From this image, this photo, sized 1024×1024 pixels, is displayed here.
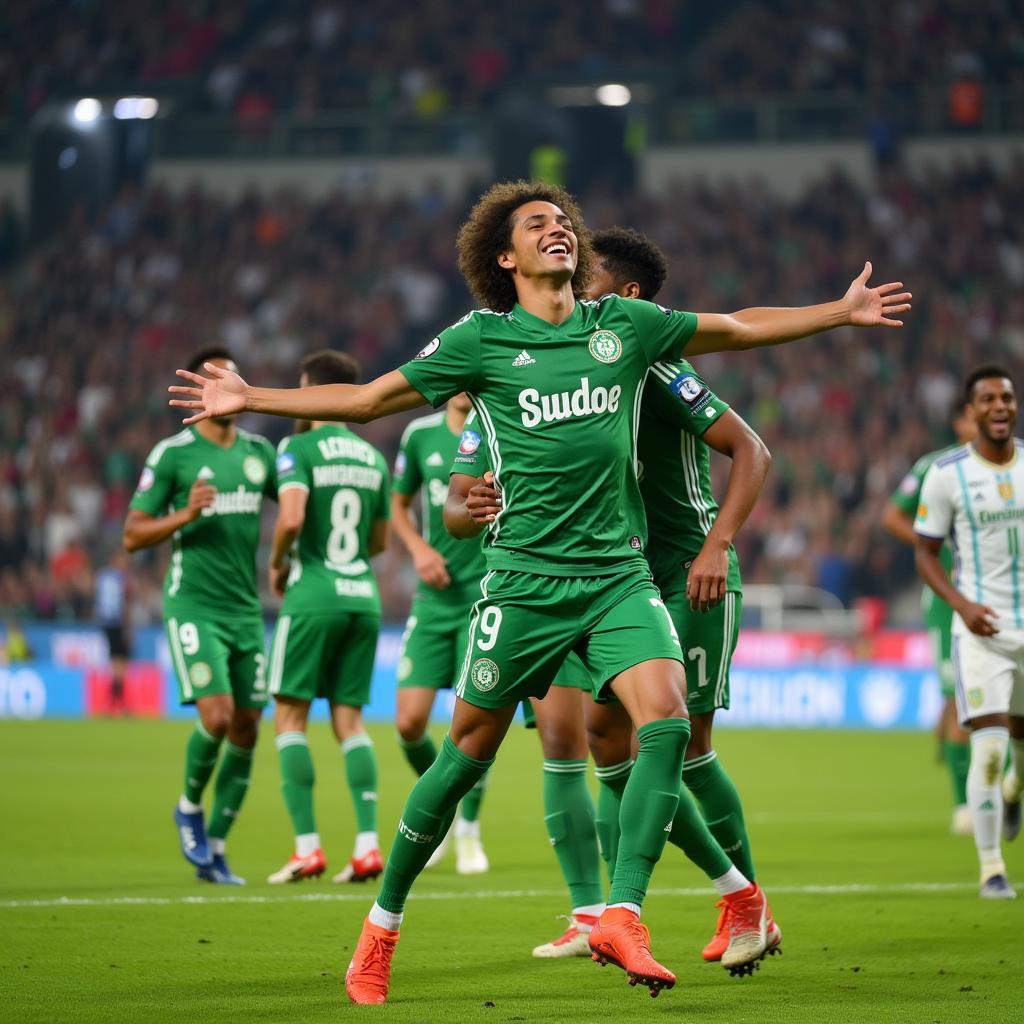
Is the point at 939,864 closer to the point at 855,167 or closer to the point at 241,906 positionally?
the point at 241,906

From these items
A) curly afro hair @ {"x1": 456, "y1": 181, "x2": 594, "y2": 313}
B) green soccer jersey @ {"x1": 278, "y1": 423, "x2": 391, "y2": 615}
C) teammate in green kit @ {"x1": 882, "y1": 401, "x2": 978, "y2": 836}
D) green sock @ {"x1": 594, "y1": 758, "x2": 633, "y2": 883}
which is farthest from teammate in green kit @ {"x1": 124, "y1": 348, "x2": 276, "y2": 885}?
teammate in green kit @ {"x1": 882, "y1": 401, "x2": 978, "y2": 836}

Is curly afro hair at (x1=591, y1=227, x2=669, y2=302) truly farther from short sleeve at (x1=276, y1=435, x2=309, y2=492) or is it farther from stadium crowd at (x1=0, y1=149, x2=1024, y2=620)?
stadium crowd at (x1=0, y1=149, x2=1024, y2=620)

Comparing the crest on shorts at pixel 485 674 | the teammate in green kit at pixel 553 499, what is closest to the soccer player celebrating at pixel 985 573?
the teammate in green kit at pixel 553 499

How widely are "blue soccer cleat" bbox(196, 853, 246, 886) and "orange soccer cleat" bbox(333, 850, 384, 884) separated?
0.49m

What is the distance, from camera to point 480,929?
7191 millimetres

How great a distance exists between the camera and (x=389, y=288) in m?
31.2

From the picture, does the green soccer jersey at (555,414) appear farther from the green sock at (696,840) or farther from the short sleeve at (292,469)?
the short sleeve at (292,469)

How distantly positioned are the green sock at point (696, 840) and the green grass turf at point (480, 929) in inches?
14.9

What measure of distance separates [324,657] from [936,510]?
3.11 metres

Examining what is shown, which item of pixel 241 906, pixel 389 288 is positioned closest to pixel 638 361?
pixel 241 906

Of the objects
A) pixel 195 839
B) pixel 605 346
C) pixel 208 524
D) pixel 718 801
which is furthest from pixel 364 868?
pixel 605 346

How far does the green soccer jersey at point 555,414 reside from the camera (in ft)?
18.2

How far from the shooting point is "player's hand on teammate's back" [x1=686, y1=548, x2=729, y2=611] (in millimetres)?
5762

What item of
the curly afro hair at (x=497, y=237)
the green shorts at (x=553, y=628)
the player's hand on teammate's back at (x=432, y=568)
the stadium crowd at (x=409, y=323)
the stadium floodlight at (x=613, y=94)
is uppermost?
the stadium floodlight at (x=613, y=94)
